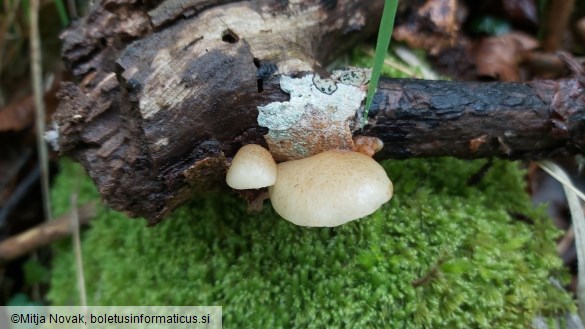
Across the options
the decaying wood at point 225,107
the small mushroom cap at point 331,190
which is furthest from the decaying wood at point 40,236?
the small mushroom cap at point 331,190

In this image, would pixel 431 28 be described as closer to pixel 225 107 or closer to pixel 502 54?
pixel 502 54

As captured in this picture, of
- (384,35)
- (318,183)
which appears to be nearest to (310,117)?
(318,183)

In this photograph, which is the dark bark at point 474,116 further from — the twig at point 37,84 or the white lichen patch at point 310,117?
the twig at point 37,84

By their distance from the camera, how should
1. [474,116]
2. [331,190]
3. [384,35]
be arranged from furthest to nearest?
[474,116] < [331,190] < [384,35]

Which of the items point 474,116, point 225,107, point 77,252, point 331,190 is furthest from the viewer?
point 77,252

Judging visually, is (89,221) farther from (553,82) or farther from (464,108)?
(553,82)

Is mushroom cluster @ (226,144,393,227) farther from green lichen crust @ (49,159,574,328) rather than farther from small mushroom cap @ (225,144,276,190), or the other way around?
green lichen crust @ (49,159,574,328)

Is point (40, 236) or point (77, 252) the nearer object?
point (77, 252)

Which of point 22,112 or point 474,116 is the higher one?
point 474,116
